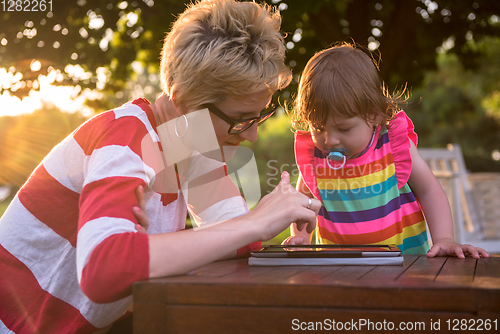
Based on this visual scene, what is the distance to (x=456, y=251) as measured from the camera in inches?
57.4

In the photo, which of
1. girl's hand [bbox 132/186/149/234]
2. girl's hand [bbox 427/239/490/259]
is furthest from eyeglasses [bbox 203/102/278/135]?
girl's hand [bbox 427/239/490/259]

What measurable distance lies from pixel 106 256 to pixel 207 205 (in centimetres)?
80

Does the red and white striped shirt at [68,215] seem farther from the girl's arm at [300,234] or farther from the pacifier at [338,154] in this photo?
the pacifier at [338,154]

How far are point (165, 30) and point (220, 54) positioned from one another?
9.00 ft

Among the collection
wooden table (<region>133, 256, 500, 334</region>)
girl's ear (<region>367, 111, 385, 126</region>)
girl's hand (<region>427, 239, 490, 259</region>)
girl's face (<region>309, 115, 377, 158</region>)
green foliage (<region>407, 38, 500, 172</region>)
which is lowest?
green foliage (<region>407, 38, 500, 172</region>)

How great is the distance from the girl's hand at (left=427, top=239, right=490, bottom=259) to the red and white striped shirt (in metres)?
1.02

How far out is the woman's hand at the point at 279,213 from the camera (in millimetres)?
1192

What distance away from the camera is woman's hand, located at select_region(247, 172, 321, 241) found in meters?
1.19

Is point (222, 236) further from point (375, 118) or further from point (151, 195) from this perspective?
point (375, 118)

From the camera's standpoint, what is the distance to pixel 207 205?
→ 5.86ft

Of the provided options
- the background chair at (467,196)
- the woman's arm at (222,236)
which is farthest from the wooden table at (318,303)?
the background chair at (467,196)

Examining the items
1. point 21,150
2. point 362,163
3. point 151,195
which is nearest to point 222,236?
point 151,195

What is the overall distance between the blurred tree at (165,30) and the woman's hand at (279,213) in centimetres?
252

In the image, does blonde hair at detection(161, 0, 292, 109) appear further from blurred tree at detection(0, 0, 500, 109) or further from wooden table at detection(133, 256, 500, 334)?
blurred tree at detection(0, 0, 500, 109)
